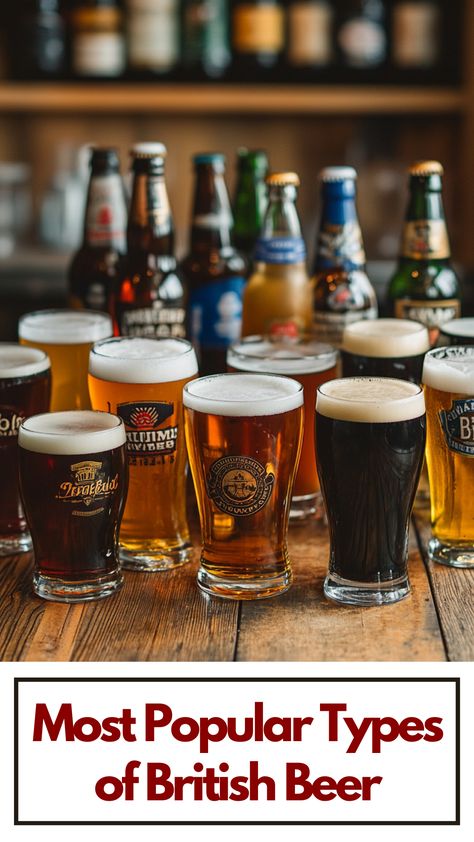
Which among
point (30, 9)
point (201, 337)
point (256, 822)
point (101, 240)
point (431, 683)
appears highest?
point (30, 9)

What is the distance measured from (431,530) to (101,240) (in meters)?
0.73

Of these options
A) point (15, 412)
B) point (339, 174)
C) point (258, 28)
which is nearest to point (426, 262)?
point (339, 174)

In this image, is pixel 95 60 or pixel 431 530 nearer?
pixel 431 530

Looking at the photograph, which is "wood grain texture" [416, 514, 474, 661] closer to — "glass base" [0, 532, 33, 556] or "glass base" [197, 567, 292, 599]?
"glass base" [197, 567, 292, 599]

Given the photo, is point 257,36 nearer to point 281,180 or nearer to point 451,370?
point 281,180

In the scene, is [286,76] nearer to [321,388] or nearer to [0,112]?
[0,112]

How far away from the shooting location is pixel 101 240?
5.70 feet

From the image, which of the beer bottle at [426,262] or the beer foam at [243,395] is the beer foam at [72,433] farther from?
the beer bottle at [426,262]

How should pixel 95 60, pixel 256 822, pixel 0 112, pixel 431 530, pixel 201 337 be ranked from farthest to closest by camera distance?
pixel 0 112
pixel 95 60
pixel 201 337
pixel 431 530
pixel 256 822

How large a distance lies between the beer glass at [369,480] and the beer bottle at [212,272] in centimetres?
45

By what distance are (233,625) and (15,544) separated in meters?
0.35

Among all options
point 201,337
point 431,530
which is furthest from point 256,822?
point 201,337

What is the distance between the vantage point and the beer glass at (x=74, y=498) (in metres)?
1.16

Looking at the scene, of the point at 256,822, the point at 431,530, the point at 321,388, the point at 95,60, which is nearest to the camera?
the point at 256,822
